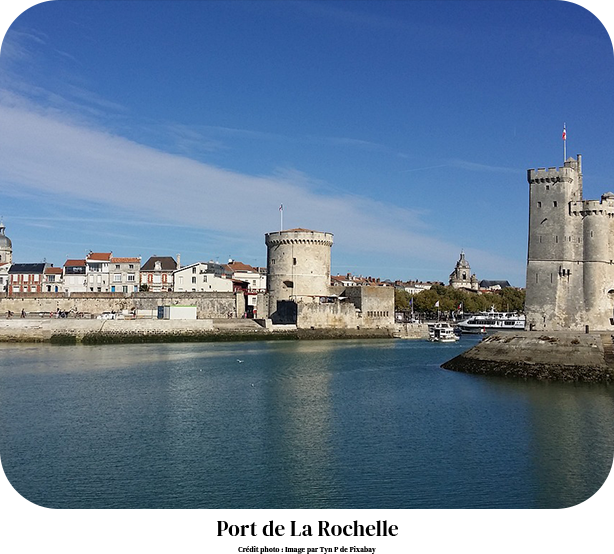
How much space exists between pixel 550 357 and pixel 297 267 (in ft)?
89.9

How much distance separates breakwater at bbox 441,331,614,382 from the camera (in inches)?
986

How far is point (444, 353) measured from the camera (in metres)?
40.9

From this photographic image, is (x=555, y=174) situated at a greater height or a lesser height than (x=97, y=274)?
greater

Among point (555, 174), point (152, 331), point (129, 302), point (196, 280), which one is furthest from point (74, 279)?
point (555, 174)

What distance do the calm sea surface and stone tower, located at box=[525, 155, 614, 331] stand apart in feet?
18.0

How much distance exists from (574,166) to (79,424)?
22.6m

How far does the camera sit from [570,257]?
29.8 metres

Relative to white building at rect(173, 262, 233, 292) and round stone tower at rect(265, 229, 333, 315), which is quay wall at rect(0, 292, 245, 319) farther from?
white building at rect(173, 262, 233, 292)

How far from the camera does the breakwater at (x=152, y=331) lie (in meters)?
44.6

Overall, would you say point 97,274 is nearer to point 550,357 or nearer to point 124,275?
point 124,275

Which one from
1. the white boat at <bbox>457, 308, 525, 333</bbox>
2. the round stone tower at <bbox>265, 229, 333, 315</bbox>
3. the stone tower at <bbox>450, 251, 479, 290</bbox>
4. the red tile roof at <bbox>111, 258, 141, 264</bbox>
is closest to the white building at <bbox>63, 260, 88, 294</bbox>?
the red tile roof at <bbox>111, 258, 141, 264</bbox>

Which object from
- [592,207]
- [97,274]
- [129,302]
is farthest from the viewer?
[97,274]

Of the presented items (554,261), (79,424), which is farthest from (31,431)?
(554,261)

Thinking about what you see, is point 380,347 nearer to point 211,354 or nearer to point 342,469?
point 211,354
